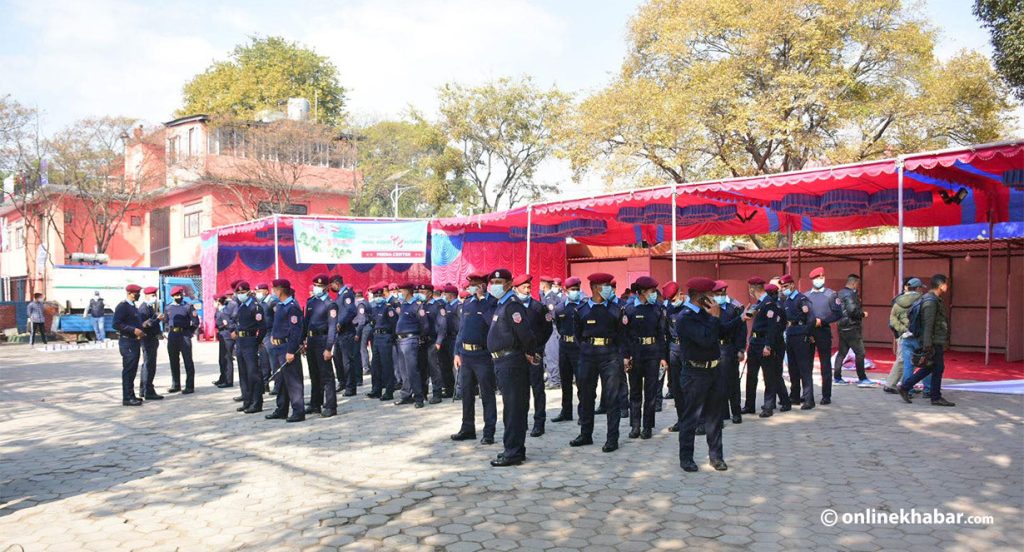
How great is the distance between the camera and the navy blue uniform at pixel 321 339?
365 inches

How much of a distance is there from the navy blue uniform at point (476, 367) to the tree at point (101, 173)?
28114 mm

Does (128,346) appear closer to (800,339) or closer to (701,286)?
(701,286)

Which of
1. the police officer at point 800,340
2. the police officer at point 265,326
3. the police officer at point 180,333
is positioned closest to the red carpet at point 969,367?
the police officer at point 800,340

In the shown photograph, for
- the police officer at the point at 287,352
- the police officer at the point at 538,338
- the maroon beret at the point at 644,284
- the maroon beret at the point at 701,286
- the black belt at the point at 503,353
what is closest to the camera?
the maroon beret at the point at 701,286

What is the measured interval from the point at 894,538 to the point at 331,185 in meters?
31.6

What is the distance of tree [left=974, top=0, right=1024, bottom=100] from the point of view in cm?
1816

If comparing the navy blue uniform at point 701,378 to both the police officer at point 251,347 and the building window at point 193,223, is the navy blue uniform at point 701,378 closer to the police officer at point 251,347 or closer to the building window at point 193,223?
the police officer at point 251,347

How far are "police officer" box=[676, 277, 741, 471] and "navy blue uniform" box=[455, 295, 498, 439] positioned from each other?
6.91 feet

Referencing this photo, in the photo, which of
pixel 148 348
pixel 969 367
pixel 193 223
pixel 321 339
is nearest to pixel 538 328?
pixel 321 339

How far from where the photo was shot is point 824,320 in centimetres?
1028

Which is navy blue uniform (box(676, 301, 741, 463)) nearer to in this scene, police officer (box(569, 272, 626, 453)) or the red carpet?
police officer (box(569, 272, 626, 453))

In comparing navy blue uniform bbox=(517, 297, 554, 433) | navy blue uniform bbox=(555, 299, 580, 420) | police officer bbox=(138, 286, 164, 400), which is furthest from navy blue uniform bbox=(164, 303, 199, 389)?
navy blue uniform bbox=(517, 297, 554, 433)

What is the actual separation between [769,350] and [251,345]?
6.70 meters

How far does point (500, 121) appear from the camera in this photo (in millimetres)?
32906
